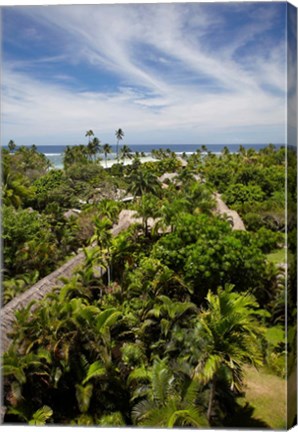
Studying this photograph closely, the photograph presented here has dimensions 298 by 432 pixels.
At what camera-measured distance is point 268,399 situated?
5656 millimetres

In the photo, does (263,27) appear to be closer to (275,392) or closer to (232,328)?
(232,328)

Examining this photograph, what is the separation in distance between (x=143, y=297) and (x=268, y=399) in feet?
9.53

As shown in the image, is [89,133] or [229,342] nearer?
[229,342]

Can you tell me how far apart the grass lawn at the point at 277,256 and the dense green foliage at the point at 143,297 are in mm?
110

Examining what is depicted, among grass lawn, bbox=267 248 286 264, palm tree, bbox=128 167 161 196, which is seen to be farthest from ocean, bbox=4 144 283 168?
grass lawn, bbox=267 248 286 264

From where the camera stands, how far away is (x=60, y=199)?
22.4ft

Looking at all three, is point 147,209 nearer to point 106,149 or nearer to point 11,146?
point 106,149

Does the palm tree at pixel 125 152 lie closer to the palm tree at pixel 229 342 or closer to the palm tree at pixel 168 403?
the palm tree at pixel 229 342

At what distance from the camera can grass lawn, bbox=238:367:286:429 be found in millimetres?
5469

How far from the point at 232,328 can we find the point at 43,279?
132 inches

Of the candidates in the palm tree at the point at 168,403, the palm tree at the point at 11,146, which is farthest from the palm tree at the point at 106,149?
the palm tree at the point at 168,403

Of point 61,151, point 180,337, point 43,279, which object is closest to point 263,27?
point 61,151

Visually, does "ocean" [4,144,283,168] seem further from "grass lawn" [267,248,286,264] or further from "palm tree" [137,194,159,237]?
"grass lawn" [267,248,286,264]

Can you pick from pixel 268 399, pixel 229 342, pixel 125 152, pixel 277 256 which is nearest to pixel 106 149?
pixel 125 152
